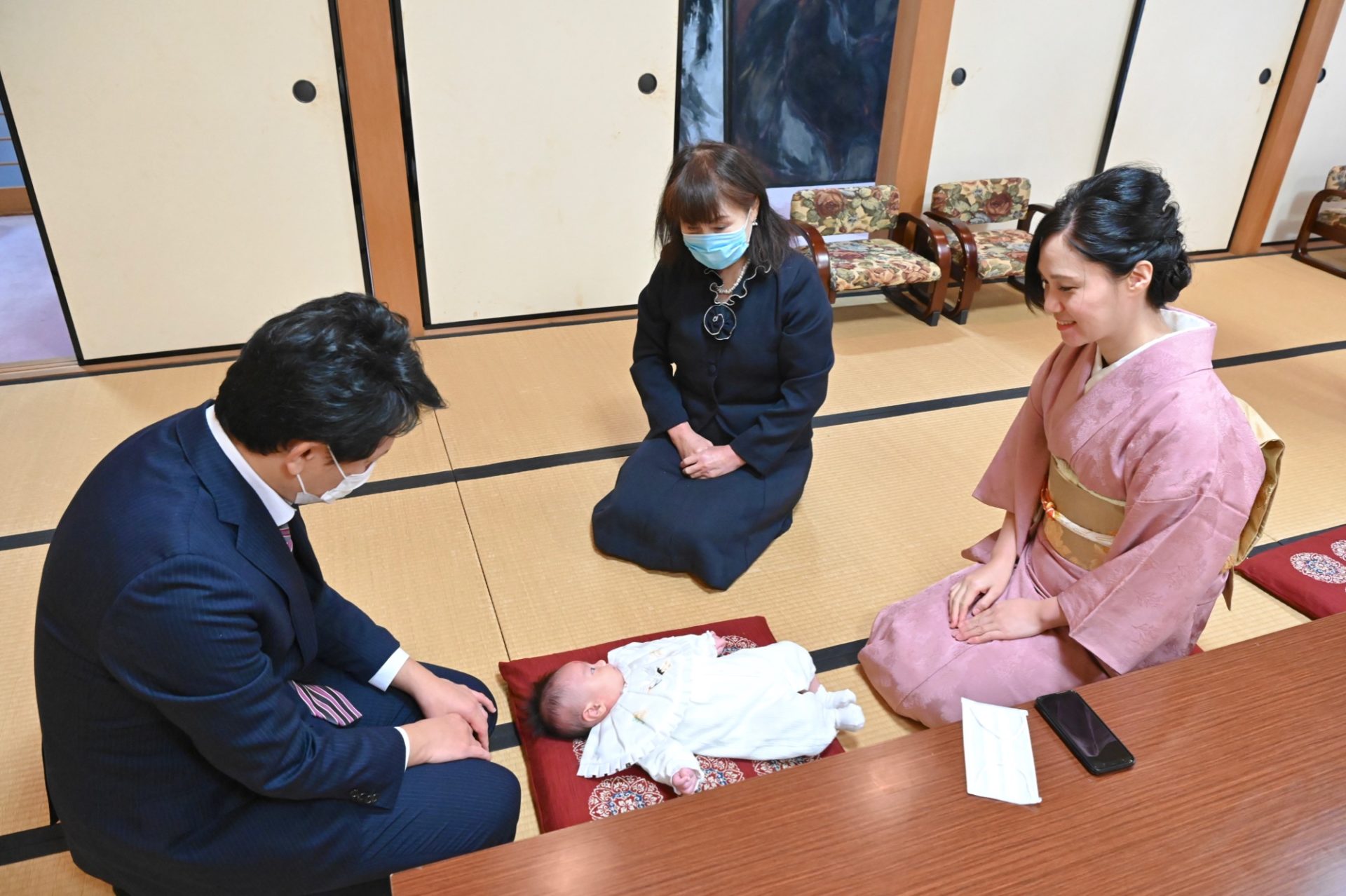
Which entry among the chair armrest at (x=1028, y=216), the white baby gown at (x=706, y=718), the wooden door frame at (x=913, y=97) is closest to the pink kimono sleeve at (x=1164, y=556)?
the white baby gown at (x=706, y=718)

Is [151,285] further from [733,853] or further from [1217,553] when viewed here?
[1217,553]

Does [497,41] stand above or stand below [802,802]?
above

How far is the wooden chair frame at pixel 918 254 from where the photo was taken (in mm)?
4094

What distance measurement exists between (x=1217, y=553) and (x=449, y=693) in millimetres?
1452

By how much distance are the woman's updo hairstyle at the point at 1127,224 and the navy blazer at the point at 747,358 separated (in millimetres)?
889

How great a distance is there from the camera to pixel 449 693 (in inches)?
67.6

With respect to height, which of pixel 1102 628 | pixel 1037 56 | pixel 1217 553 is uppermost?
pixel 1037 56

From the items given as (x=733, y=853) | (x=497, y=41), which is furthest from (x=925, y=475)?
(x=497, y=41)

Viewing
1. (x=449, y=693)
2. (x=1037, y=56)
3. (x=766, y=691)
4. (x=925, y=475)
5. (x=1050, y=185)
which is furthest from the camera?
(x=1050, y=185)

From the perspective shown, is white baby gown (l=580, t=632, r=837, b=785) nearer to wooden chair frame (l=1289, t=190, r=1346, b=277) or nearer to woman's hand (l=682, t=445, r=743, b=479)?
woman's hand (l=682, t=445, r=743, b=479)

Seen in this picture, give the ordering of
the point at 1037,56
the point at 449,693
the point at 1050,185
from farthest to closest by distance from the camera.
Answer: the point at 1050,185, the point at 1037,56, the point at 449,693

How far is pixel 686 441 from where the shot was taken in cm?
262

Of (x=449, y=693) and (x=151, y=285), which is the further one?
(x=151, y=285)

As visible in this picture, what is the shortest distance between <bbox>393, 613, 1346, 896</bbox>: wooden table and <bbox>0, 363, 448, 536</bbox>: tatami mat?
2030mm
